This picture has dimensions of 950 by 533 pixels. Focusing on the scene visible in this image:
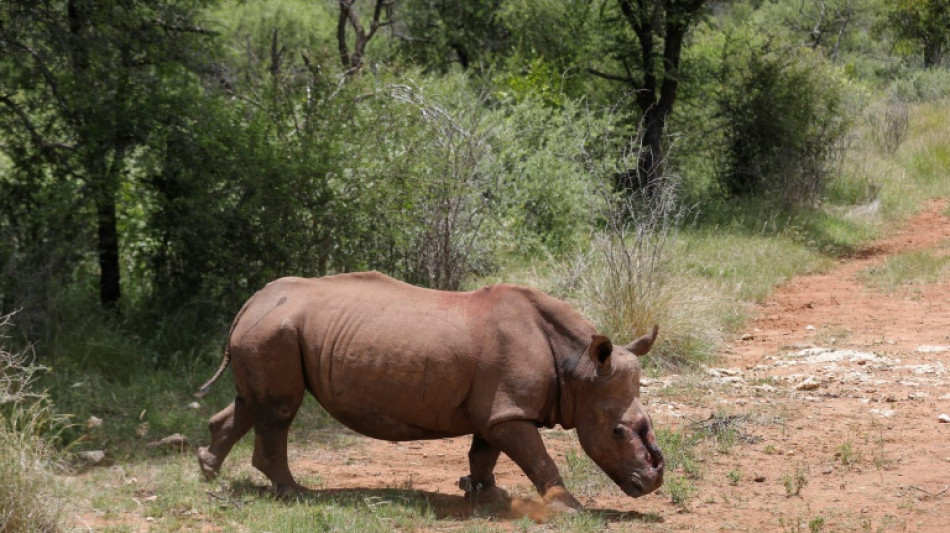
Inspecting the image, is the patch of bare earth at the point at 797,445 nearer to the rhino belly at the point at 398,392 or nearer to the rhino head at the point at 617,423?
the rhino head at the point at 617,423

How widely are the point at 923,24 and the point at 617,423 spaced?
25.2 meters

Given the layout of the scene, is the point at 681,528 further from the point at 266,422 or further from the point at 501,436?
the point at 266,422

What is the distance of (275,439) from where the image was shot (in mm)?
6605

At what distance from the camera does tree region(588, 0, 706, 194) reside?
55.3 feet

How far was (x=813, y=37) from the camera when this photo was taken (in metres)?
32.8

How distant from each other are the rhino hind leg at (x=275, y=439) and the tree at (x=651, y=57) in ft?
34.5

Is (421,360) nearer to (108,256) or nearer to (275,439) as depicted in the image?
(275,439)

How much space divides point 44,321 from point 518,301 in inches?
191

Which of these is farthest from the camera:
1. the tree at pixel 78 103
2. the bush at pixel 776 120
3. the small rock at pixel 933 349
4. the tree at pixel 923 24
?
the tree at pixel 923 24

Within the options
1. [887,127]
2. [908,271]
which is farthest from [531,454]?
[887,127]

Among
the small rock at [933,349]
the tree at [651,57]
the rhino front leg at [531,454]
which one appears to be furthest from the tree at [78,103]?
the tree at [651,57]

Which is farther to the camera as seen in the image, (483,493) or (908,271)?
(908,271)

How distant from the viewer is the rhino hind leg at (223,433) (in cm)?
678

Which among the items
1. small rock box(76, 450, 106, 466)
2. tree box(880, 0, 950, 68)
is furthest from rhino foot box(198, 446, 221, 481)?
tree box(880, 0, 950, 68)
